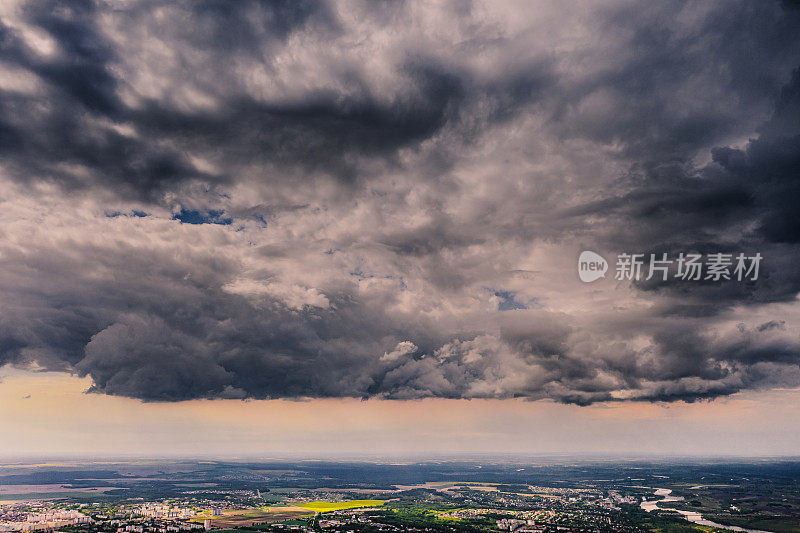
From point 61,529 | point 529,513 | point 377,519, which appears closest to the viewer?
point 61,529

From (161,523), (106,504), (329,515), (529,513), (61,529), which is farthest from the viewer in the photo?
(106,504)

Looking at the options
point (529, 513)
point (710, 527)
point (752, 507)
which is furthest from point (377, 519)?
point (752, 507)

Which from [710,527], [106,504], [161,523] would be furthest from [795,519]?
[106,504]

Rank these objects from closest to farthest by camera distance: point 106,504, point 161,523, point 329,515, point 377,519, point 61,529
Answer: point 61,529, point 161,523, point 377,519, point 329,515, point 106,504

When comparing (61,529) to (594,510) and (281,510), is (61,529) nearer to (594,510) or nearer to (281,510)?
(281,510)

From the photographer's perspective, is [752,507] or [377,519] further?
[752,507]

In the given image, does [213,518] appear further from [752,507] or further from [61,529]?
[752,507]
